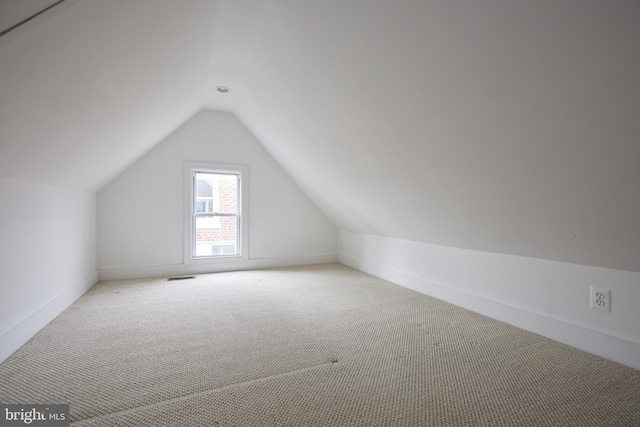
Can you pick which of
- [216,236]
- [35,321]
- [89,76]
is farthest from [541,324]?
[216,236]

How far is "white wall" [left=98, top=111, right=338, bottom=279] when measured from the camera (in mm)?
3838

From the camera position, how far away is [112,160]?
9.91 feet

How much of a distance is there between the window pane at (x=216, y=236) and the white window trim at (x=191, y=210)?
0.12 meters

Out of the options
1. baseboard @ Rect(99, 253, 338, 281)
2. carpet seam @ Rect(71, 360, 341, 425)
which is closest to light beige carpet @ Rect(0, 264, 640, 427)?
carpet seam @ Rect(71, 360, 341, 425)

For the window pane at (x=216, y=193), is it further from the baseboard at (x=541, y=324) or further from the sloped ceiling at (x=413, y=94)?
the baseboard at (x=541, y=324)

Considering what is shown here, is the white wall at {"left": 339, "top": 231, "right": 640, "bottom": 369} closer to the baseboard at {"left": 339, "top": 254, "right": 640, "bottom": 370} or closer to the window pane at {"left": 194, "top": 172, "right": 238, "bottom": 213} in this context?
the baseboard at {"left": 339, "top": 254, "right": 640, "bottom": 370}

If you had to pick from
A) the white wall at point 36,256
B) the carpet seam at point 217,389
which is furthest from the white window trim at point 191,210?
the carpet seam at point 217,389

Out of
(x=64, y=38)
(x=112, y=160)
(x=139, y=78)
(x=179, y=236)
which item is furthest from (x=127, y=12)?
(x=179, y=236)

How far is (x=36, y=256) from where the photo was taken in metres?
2.20

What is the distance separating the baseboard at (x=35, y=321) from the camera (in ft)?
5.91

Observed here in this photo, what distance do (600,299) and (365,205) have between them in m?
2.13

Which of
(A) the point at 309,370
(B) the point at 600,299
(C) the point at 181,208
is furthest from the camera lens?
(C) the point at 181,208

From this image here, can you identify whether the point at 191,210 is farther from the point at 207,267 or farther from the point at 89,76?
the point at 89,76

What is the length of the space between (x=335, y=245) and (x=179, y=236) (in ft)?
8.15
